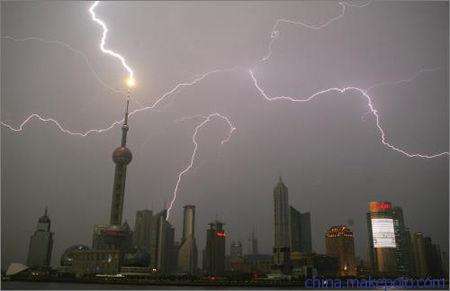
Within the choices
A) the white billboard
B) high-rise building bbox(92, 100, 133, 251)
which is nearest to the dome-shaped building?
high-rise building bbox(92, 100, 133, 251)

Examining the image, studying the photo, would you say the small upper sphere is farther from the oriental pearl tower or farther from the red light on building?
the red light on building

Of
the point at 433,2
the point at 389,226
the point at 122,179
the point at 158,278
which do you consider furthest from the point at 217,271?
the point at 433,2

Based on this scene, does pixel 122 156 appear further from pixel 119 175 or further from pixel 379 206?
pixel 379 206

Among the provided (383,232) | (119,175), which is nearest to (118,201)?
(119,175)

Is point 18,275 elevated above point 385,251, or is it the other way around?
point 385,251

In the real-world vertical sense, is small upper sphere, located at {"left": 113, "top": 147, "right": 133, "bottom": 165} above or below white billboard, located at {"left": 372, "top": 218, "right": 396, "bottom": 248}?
above

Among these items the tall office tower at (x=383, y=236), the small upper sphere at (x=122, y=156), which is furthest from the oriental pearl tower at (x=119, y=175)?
the tall office tower at (x=383, y=236)

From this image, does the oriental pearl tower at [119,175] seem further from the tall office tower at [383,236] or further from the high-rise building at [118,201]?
the tall office tower at [383,236]

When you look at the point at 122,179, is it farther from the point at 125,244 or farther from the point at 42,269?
the point at 42,269
